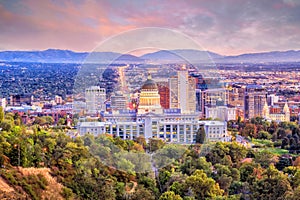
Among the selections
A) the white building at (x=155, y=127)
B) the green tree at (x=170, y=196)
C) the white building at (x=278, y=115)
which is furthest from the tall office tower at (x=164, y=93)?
the white building at (x=278, y=115)

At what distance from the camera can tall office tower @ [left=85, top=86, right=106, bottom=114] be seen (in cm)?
859

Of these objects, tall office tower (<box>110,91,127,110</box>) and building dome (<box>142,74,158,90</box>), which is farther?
tall office tower (<box>110,91,127,110</box>)

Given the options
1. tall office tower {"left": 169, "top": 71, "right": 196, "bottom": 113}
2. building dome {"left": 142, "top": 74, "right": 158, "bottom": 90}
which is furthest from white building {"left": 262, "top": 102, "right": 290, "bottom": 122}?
building dome {"left": 142, "top": 74, "right": 158, "bottom": 90}

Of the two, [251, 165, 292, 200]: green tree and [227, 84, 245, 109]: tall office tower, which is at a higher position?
[227, 84, 245, 109]: tall office tower

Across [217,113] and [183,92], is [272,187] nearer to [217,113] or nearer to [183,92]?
[183,92]

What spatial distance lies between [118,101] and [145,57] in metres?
1.83

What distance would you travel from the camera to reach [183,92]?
8141mm

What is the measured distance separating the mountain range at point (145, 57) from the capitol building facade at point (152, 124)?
1.03 metres

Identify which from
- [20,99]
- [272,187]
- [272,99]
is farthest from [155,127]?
[272,99]

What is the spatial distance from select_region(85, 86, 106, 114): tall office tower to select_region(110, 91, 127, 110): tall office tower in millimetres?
210

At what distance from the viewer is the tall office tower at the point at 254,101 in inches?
513

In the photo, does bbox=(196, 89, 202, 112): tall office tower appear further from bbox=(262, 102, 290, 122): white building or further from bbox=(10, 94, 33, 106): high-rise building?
bbox=(10, 94, 33, 106): high-rise building

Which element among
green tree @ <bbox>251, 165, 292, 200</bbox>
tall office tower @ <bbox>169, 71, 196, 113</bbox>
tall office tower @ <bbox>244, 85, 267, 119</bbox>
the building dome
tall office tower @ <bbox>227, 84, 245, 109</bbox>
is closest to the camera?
green tree @ <bbox>251, 165, 292, 200</bbox>

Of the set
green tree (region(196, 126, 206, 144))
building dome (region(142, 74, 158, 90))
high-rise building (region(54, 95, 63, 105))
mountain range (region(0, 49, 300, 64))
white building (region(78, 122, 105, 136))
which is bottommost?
green tree (region(196, 126, 206, 144))
